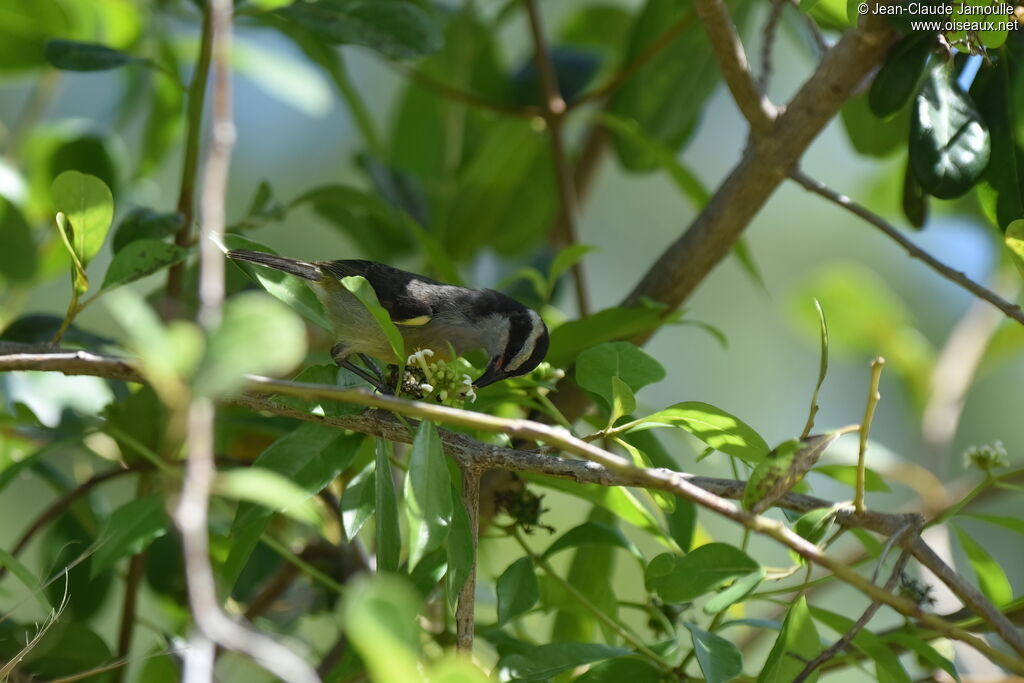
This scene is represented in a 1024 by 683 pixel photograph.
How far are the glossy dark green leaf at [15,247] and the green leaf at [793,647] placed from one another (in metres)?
1.82

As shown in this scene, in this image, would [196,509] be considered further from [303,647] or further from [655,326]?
[303,647]

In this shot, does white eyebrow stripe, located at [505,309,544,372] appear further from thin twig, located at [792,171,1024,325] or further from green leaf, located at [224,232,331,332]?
green leaf, located at [224,232,331,332]

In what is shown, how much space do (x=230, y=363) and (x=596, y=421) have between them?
1131mm

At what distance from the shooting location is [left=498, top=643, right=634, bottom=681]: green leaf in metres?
1.39

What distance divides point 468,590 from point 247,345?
0.64 m

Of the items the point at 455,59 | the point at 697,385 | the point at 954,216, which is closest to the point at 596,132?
the point at 455,59

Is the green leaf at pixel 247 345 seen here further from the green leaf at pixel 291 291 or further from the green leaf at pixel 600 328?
the green leaf at pixel 600 328

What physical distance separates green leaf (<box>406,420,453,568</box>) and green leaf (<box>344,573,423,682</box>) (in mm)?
339

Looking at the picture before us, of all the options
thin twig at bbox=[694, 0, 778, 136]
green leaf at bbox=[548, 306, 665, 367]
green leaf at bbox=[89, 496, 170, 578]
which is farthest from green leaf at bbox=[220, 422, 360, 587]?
thin twig at bbox=[694, 0, 778, 136]

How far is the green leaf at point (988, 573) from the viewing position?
1610mm

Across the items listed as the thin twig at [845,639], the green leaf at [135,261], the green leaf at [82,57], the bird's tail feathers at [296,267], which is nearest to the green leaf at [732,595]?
the thin twig at [845,639]

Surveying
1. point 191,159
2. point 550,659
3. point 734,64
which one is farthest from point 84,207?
point 734,64

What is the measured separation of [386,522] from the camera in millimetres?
1362

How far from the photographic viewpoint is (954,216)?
10.0ft
